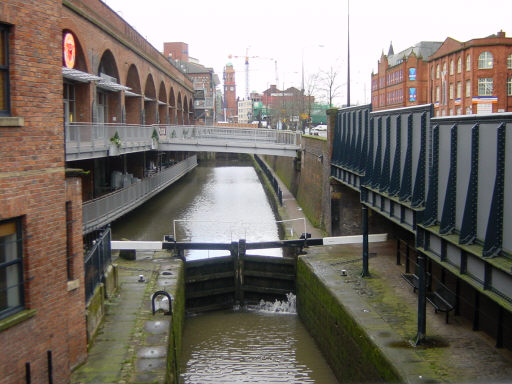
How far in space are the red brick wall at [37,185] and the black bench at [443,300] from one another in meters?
7.64

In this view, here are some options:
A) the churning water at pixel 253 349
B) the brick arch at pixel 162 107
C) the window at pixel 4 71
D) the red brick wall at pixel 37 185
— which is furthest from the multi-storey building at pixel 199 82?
the window at pixel 4 71

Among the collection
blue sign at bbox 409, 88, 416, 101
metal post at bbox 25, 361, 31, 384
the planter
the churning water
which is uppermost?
blue sign at bbox 409, 88, 416, 101

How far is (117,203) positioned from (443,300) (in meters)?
15.8

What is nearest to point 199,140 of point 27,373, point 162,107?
point 162,107

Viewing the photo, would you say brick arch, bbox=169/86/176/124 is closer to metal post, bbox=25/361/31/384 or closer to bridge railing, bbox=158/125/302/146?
bridge railing, bbox=158/125/302/146

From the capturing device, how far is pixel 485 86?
189 feet

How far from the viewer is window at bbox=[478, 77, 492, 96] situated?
2254 inches

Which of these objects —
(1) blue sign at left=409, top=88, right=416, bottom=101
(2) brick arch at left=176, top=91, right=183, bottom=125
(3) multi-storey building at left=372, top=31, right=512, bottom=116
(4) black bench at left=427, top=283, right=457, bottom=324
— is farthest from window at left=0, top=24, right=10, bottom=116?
(1) blue sign at left=409, top=88, right=416, bottom=101

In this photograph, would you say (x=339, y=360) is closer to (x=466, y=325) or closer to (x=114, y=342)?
(x=466, y=325)

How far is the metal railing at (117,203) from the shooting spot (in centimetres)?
2085

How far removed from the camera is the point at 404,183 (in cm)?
1426

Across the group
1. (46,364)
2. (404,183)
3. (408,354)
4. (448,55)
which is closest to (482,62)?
(448,55)

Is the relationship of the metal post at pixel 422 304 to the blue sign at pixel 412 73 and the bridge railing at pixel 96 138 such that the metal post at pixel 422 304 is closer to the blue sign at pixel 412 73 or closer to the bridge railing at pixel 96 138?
the bridge railing at pixel 96 138

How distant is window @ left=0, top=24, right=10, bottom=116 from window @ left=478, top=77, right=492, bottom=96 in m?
55.0
